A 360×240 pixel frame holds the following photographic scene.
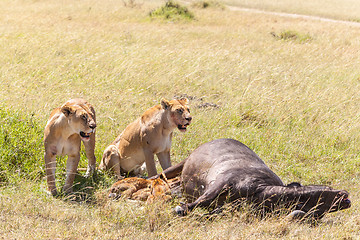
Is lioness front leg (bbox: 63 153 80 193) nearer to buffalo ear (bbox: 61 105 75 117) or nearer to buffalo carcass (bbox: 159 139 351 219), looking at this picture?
buffalo ear (bbox: 61 105 75 117)

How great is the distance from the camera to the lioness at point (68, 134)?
18.5 ft

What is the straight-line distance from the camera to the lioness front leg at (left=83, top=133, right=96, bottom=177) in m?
6.40


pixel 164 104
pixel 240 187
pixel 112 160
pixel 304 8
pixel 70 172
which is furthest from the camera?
pixel 304 8

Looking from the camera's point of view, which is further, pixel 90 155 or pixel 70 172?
pixel 90 155

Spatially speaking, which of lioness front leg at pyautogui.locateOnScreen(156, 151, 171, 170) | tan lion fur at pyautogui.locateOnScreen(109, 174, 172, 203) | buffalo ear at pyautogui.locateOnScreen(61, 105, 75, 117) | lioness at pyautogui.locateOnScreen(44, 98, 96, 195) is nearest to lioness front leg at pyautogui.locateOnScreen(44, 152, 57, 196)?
lioness at pyautogui.locateOnScreen(44, 98, 96, 195)

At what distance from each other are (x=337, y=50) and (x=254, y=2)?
2315 cm

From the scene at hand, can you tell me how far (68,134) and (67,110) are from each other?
315 millimetres

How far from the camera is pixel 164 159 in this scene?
264 inches

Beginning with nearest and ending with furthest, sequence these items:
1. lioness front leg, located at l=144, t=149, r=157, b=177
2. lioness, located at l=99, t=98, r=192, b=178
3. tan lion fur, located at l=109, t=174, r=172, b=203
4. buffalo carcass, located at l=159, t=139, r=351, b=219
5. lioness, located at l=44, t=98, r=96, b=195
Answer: buffalo carcass, located at l=159, t=139, r=351, b=219, tan lion fur, located at l=109, t=174, r=172, b=203, lioness, located at l=44, t=98, r=96, b=195, lioness, located at l=99, t=98, r=192, b=178, lioness front leg, located at l=144, t=149, r=157, b=177

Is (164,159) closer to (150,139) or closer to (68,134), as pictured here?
(150,139)

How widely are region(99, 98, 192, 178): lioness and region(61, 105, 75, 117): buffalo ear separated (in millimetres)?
1184

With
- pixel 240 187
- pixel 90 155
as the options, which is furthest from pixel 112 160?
pixel 240 187

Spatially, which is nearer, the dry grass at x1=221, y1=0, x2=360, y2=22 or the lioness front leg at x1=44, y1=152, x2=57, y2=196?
the lioness front leg at x1=44, y1=152, x2=57, y2=196

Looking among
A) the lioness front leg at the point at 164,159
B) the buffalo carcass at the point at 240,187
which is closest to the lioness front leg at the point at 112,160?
the lioness front leg at the point at 164,159
